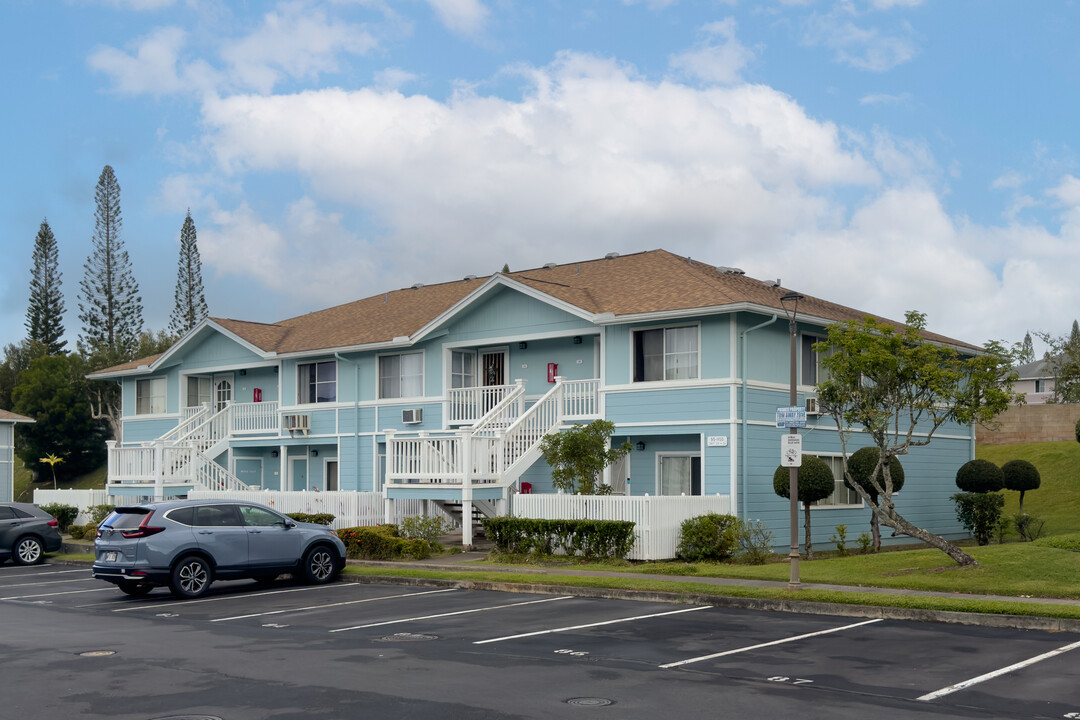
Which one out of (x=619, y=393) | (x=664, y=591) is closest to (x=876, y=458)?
(x=619, y=393)

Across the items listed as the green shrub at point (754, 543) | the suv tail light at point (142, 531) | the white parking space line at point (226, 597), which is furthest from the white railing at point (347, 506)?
the suv tail light at point (142, 531)

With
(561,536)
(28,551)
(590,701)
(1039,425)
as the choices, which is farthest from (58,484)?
(590,701)

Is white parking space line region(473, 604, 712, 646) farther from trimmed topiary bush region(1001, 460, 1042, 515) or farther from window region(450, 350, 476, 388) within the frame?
trimmed topiary bush region(1001, 460, 1042, 515)

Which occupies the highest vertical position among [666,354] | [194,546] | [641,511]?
[666,354]

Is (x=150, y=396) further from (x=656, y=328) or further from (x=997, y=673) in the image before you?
(x=997, y=673)

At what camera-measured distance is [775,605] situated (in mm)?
16203

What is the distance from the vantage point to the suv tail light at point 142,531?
1795cm

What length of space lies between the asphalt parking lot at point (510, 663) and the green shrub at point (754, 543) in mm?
6496

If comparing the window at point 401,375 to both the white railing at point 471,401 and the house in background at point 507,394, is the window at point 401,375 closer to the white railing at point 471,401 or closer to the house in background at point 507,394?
the house in background at point 507,394

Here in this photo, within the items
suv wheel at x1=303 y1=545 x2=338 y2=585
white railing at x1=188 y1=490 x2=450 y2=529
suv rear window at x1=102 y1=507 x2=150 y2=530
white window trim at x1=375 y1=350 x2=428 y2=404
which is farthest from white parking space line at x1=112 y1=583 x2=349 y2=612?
white window trim at x1=375 y1=350 x2=428 y2=404

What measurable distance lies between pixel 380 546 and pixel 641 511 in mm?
5718

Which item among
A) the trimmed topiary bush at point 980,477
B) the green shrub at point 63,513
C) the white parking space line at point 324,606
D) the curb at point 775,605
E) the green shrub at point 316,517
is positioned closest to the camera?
the curb at point 775,605

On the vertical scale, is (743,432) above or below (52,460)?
above

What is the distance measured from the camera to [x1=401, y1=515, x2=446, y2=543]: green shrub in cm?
2562
